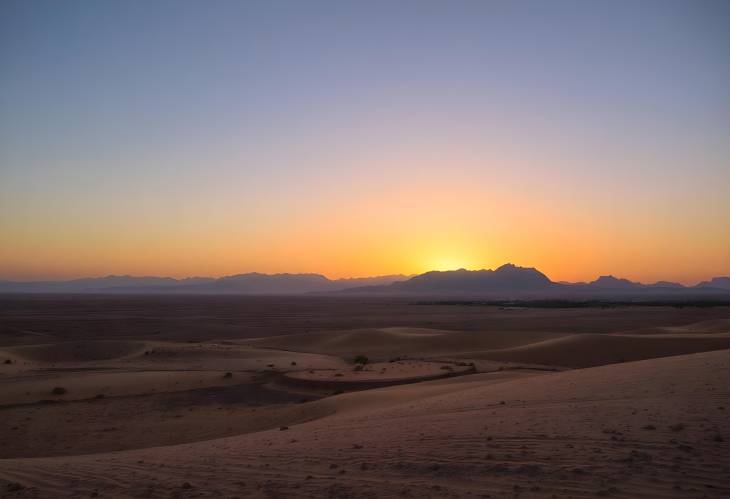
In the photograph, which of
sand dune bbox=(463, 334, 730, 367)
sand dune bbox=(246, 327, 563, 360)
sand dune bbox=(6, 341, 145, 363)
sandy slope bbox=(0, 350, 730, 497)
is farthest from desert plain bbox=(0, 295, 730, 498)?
sand dune bbox=(246, 327, 563, 360)

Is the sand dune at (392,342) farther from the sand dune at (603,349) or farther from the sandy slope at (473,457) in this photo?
the sandy slope at (473,457)

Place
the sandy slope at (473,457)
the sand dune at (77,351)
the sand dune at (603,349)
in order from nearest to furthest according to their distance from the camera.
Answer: the sandy slope at (473,457), the sand dune at (603,349), the sand dune at (77,351)

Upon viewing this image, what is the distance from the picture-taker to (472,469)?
7.32 meters

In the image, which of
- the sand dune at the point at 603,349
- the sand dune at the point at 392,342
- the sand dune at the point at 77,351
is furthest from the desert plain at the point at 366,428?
the sand dune at the point at 392,342

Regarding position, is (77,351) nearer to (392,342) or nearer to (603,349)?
(392,342)

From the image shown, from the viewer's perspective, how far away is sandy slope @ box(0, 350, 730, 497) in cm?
661

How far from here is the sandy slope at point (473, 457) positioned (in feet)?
21.7

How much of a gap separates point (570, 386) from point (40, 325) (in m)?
63.5

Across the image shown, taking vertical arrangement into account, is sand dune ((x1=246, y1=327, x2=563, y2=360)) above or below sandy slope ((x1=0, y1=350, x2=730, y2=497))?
below

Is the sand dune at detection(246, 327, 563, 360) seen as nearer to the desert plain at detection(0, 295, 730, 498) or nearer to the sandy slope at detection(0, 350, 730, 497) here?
the desert plain at detection(0, 295, 730, 498)

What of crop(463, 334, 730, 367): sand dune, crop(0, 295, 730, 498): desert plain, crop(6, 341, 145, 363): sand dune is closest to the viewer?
crop(0, 295, 730, 498): desert plain

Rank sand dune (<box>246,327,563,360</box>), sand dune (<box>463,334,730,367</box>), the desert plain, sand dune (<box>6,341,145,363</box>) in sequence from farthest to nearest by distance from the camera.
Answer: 1. sand dune (<box>246,327,563,360</box>)
2. sand dune (<box>6,341,145,363</box>)
3. sand dune (<box>463,334,730,367</box>)
4. the desert plain

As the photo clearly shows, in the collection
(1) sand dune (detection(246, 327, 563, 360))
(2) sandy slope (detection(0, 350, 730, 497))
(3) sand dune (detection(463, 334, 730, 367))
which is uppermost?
(2) sandy slope (detection(0, 350, 730, 497))

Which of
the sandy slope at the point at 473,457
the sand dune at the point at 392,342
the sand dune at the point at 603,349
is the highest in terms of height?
the sandy slope at the point at 473,457
